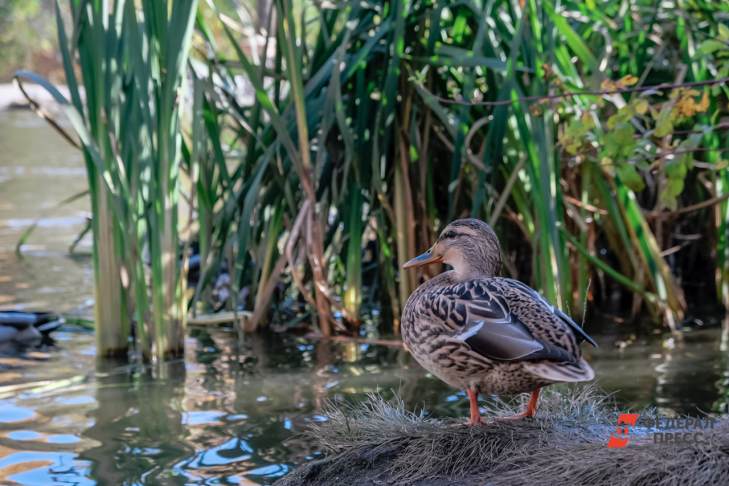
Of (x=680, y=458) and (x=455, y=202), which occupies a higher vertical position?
(x=455, y=202)

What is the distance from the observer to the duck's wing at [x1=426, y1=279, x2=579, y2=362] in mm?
2984

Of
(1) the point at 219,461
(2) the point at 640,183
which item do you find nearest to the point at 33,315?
(1) the point at 219,461

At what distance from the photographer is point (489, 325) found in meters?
3.08

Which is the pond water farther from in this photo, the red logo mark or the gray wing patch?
the gray wing patch

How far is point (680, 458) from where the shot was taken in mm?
2939

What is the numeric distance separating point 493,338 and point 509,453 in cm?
44

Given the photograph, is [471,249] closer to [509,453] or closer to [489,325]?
[489,325]

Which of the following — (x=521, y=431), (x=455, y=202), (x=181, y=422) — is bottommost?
(x=181, y=422)

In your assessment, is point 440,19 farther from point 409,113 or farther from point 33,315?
point 33,315

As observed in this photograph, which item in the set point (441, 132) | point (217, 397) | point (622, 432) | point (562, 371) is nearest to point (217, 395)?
point (217, 397)

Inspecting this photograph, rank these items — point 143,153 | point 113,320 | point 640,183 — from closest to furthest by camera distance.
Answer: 1. point 640,183
2. point 143,153
3. point 113,320

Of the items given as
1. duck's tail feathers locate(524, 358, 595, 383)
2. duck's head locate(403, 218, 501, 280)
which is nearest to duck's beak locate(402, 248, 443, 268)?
duck's head locate(403, 218, 501, 280)

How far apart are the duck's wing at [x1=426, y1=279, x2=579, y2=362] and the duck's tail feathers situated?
0.02 metres

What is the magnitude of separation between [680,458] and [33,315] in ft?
14.1
